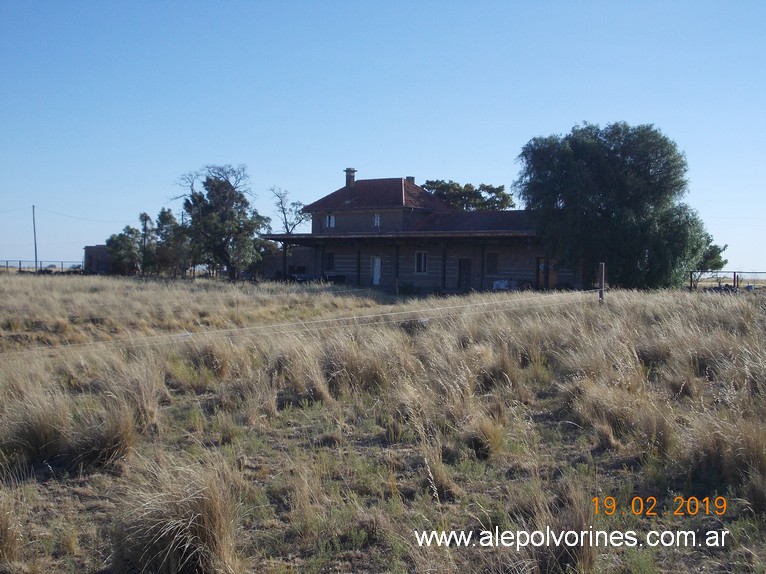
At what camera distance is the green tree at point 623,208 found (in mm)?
31844

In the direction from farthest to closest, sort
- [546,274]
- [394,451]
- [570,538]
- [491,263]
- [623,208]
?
[491,263] → [546,274] → [623,208] → [394,451] → [570,538]

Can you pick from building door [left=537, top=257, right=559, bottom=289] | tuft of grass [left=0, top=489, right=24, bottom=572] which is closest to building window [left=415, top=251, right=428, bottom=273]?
building door [left=537, top=257, right=559, bottom=289]

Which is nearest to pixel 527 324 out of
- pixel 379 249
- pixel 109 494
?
pixel 109 494

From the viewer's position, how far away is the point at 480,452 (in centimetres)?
561

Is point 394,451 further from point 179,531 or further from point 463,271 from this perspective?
point 463,271

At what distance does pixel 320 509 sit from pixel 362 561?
25.3 inches

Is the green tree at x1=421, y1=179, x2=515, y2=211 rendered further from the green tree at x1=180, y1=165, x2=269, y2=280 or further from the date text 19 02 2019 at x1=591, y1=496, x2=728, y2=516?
the date text 19 02 2019 at x1=591, y1=496, x2=728, y2=516

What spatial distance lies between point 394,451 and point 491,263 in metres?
34.1

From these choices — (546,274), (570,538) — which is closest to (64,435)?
(570,538)

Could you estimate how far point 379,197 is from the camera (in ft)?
146

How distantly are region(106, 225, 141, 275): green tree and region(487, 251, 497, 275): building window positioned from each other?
30.3m

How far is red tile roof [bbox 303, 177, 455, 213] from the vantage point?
144 ft

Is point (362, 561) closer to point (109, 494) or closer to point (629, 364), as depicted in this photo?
point (109, 494)

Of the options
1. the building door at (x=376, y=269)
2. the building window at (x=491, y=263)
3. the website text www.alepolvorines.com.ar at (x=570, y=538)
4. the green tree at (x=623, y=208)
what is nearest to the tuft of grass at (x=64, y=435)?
the website text www.alepolvorines.com.ar at (x=570, y=538)
